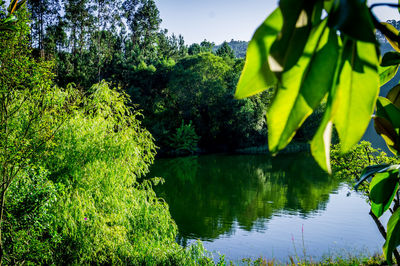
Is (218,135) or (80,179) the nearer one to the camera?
(80,179)

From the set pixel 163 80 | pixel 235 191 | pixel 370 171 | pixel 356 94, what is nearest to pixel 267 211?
pixel 235 191

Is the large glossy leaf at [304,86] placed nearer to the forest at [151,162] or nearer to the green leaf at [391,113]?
the forest at [151,162]

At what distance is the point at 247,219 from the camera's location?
1018 centimetres

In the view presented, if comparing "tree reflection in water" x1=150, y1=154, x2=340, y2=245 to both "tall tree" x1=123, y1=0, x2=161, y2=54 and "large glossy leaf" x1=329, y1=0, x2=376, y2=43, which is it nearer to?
"large glossy leaf" x1=329, y1=0, x2=376, y2=43

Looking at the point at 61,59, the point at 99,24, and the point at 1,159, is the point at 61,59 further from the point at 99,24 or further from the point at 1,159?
the point at 1,159

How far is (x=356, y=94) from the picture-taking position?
0.86ft

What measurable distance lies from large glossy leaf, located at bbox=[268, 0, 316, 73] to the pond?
5.82 m

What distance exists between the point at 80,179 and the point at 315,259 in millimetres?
5236

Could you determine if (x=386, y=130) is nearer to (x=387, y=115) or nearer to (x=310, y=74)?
(x=387, y=115)

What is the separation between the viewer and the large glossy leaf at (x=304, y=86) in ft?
0.87

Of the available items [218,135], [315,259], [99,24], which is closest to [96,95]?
[315,259]

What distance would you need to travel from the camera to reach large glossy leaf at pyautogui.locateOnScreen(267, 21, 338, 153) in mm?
264

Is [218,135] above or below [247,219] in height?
above

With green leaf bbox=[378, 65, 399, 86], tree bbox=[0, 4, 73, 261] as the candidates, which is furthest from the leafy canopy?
tree bbox=[0, 4, 73, 261]
